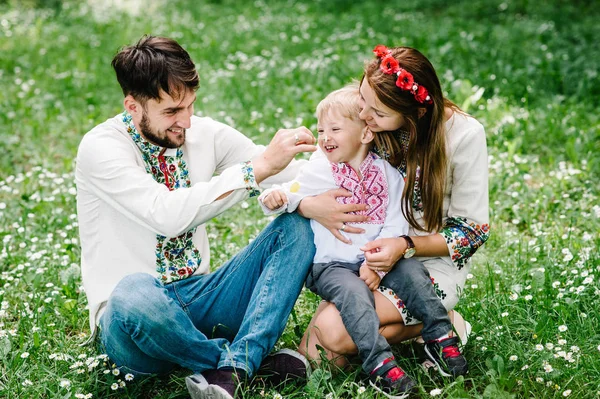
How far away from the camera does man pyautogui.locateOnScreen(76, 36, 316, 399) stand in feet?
8.77

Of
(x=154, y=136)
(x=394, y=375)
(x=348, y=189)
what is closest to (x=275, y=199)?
(x=348, y=189)

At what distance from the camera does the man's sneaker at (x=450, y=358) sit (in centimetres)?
275

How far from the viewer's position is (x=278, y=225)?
293 cm

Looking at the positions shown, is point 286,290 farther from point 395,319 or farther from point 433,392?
point 433,392

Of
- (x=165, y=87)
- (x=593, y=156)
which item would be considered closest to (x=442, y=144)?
(x=165, y=87)

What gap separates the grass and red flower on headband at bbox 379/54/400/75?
116 cm


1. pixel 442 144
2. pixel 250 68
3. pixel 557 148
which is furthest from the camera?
pixel 250 68

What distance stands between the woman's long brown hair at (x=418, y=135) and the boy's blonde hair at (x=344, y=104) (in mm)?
114

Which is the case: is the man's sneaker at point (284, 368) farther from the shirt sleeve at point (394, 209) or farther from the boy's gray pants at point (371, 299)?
the shirt sleeve at point (394, 209)

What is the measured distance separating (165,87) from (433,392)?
1518 mm

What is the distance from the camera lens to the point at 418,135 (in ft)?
9.32

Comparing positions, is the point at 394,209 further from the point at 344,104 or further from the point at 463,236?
the point at 344,104

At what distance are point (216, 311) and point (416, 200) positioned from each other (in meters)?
0.92

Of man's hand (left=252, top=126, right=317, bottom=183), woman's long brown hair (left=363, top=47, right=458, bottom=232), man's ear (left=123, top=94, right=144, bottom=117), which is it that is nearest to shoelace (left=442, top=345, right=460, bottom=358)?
woman's long brown hair (left=363, top=47, right=458, bottom=232)
